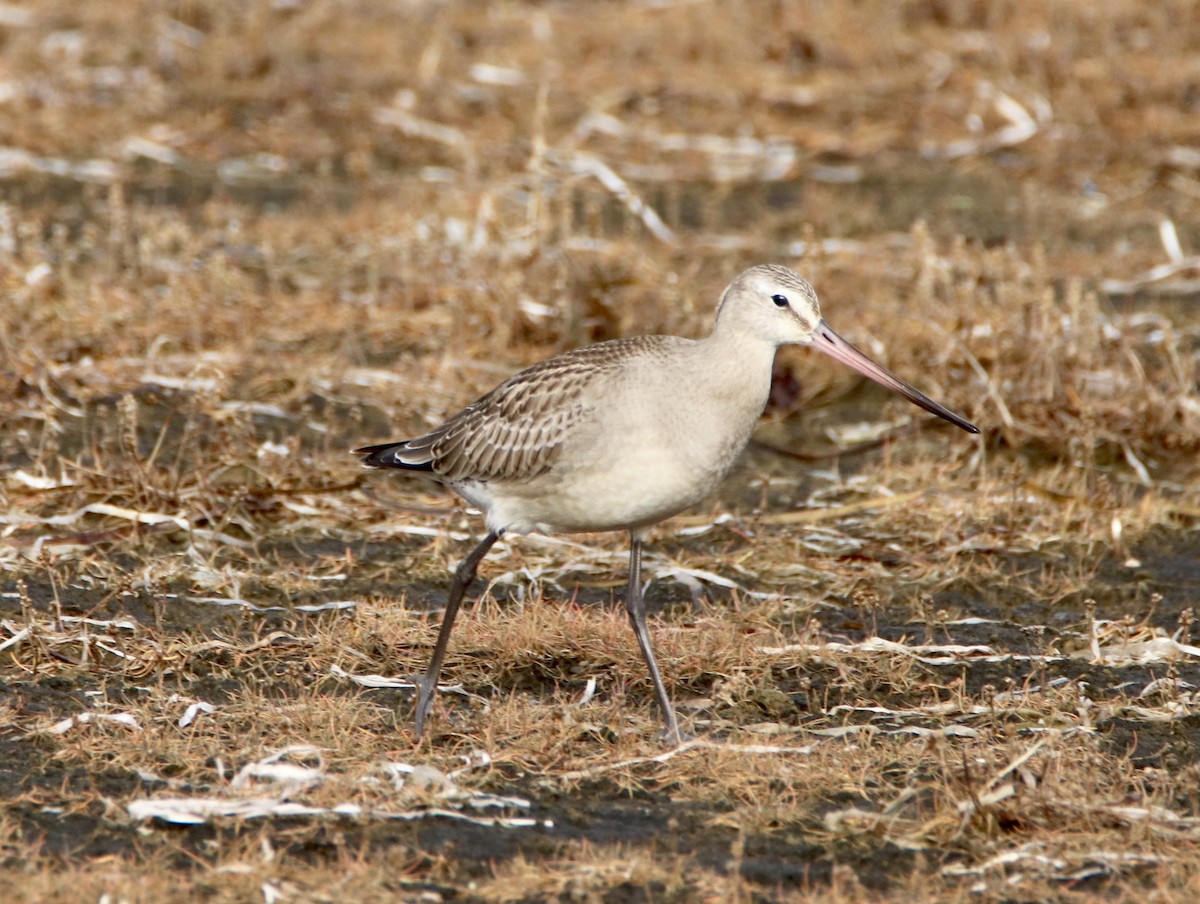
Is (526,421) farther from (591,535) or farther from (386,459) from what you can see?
(591,535)

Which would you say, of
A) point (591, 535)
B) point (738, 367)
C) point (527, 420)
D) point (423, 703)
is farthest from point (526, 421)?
point (591, 535)

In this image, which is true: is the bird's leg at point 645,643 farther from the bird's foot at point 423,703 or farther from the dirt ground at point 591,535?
the bird's foot at point 423,703

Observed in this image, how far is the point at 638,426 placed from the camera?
485 centimetres

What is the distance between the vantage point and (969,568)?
20.8 feet

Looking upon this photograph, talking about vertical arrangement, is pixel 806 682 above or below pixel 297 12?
below

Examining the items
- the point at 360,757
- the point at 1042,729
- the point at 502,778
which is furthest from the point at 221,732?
the point at 1042,729

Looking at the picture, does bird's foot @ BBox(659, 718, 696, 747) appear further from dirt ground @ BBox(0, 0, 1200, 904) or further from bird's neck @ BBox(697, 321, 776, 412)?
bird's neck @ BBox(697, 321, 776, 412)

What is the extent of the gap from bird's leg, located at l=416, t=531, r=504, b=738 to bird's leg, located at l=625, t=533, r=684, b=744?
0.43 m

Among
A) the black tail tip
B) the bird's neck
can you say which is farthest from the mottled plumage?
the black tail tip

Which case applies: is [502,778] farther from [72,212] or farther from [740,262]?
[72,212]

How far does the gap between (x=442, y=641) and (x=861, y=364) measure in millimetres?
1536

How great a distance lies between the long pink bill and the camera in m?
5.10

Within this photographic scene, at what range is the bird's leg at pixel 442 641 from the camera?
193 inches

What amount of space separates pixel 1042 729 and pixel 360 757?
1.96 m
